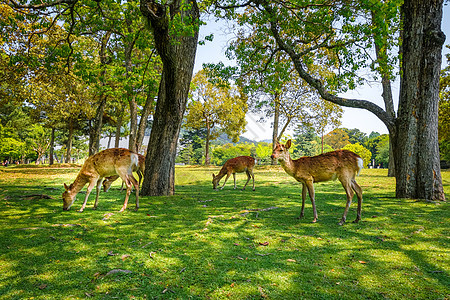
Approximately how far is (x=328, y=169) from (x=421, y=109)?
485 cm

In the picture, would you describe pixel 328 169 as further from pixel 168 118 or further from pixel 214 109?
pixel 214 109

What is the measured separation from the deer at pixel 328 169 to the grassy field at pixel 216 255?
76 centimetres

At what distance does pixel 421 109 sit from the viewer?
818 centimetres

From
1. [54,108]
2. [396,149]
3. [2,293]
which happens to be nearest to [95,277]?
[2,293]

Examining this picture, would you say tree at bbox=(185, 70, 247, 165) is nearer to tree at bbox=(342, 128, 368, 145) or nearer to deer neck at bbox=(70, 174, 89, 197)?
deer neck at bbox=(70, 174, 89, 197)

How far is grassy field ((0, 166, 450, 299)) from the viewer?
2.70 m

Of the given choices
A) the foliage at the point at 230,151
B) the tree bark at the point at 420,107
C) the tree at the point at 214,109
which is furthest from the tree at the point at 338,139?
the tree bark at the point at 420,107

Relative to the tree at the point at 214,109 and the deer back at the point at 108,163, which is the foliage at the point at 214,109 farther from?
the deer back at the point at 108,163

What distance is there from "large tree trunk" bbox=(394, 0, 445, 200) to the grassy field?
80.1 inches

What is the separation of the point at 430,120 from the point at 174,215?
8386mm

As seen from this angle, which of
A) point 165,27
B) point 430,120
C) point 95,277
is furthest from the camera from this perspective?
point 430,120

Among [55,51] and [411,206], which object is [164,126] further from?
[411,206]

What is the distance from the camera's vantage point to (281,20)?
34.8 ft

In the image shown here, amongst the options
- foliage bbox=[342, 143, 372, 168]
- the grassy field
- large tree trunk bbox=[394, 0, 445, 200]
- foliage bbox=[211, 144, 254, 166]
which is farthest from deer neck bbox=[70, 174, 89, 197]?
foliage bbox=[211, 144, 254, 166]
